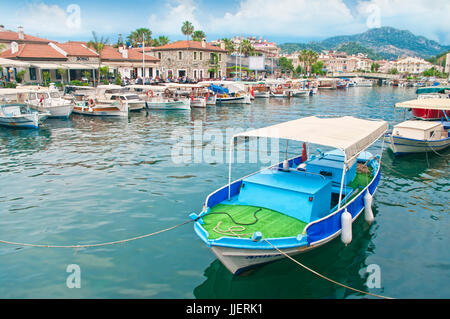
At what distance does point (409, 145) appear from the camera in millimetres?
20766

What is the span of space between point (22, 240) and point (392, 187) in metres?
15.2

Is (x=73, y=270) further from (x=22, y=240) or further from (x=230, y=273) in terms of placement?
(x=230, y=273)

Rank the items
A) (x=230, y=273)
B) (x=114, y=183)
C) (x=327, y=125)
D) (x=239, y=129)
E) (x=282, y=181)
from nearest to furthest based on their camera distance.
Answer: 1. (x=230, y=273)
2. (x=282, y=181)
3. (x=327, y=125)
4. (x=114, y=183)
5. (x=239, y=129)

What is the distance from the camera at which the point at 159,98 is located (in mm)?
43062

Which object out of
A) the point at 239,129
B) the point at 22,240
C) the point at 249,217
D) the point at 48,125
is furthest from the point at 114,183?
the point at 48,125

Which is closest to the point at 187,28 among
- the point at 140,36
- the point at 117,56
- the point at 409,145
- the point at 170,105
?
the point at 140,36

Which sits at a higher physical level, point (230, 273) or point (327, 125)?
point (327, 125)

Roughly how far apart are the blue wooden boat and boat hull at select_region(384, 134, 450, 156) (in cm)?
952

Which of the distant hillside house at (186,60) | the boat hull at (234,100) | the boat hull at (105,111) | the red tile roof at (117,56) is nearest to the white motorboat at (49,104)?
the boat hull at (105,111)

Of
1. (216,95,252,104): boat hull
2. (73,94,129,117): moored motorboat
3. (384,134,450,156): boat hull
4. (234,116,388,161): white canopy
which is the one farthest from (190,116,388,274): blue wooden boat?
(216,95,252,104): boat hull

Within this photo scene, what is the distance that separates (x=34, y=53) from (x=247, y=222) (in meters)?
53.0

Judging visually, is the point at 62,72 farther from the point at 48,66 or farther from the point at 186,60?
the point at 186,60

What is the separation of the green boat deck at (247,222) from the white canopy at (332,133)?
221cm
